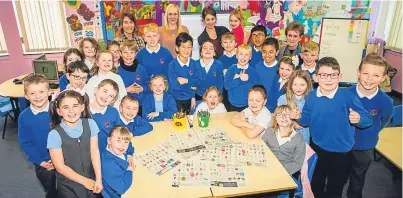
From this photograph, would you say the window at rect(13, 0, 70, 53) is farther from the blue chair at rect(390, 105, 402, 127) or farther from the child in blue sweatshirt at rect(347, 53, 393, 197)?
the blue chair at rect(390, 105, 402, 127)

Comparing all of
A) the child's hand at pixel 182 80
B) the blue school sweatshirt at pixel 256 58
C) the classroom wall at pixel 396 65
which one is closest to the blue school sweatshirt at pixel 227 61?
the blue school sweatshirt at pixel 256 58

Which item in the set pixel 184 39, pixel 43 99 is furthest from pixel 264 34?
pixel 43 99

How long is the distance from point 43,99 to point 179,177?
116cm

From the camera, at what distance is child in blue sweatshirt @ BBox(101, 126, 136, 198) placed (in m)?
1.93

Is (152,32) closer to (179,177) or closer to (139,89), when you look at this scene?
(139,89)

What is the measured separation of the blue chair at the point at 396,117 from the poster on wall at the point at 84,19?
445 centimetres

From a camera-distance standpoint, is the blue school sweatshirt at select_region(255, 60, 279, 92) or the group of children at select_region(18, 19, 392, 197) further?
the blue school sweatshirt at select_region(255, 60, 279, 92)

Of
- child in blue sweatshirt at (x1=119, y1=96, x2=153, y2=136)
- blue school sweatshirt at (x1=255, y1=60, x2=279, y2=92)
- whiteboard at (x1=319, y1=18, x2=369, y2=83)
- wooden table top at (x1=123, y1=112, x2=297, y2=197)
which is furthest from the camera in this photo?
whiteboard at (x1=319, y1=18, x2=369, y2=83)

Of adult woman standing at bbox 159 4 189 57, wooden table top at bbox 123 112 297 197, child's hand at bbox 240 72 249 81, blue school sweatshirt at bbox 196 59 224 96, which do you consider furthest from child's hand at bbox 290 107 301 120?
adult woman standing at bbox 159 4 189 57

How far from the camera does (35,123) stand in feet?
7.27

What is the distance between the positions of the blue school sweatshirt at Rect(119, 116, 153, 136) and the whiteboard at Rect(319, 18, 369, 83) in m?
4.49

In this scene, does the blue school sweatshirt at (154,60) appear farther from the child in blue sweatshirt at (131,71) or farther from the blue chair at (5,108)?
the blue chair at (5,108)

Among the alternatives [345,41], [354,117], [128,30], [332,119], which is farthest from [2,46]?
[345,41]

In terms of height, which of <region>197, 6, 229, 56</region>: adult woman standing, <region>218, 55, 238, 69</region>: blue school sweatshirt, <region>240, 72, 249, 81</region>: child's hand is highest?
<region>197, 6, 229, 56</region>: adult woman standing
